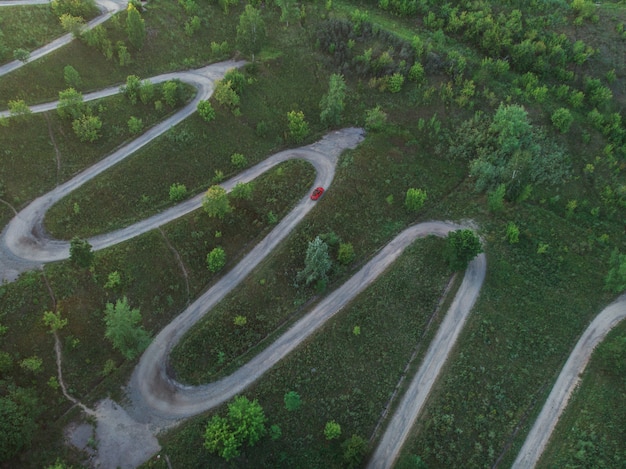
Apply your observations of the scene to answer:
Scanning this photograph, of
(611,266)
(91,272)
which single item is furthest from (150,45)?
(611,266)

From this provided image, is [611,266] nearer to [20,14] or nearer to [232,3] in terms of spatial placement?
[232,3]

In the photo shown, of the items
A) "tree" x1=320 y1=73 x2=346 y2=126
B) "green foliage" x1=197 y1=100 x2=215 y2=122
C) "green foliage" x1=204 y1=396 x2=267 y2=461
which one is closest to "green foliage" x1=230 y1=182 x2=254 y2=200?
"green foliage" x1=197 y1=100 x2=215 y2=122

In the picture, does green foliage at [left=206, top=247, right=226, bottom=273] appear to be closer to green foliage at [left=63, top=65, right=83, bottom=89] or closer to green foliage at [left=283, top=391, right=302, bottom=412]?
green foliage at [left=283, top=391, right=302, bottom=412]

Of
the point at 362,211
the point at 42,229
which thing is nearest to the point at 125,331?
the point at 42,229

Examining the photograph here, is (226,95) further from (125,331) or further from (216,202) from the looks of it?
(125,331)

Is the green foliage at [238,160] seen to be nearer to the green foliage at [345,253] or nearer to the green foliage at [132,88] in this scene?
the green foliage at [132,88]

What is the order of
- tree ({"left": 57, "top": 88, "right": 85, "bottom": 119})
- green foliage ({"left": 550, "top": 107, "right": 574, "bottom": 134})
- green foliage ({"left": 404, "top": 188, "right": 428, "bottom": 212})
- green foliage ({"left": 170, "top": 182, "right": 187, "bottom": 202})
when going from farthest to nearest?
1. green foliage ({"left": 550, "top": 107, "right": 574, "bottom": 134})
2. green foliage ({"left": 404, "top": 188, "right": 428, "bottom": 212})
3. tree ({"left": 57, "top": 88, "right": 85, "bottom": 119})
4. green foliage ({"left": 170, "top": 182, "right": 187, "bottom": 202})
